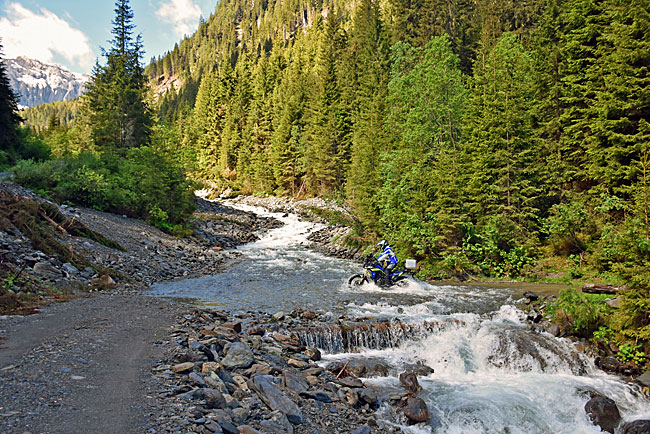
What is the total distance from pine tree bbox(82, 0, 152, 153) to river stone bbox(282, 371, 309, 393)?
29551 millimetres

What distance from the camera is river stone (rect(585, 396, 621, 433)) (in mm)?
7660

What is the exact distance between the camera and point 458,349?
413 inches

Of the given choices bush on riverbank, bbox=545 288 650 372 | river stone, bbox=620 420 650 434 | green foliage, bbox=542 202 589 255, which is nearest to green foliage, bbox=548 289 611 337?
bush on riverbank, bbox=545 288 650 372

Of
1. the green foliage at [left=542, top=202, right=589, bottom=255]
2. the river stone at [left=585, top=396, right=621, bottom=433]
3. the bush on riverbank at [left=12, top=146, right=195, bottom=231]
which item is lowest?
the river stone at [left=585, top=396, right=621, bottom=433]

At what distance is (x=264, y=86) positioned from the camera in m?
76.4

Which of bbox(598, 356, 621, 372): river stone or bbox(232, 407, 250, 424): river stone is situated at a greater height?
bbox(232, 407, 250, 424): river stone

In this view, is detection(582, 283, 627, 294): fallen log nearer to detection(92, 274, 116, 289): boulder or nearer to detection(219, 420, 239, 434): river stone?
detection(219, 420, 239, 434): river stone

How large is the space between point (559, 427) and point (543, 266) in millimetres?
12542

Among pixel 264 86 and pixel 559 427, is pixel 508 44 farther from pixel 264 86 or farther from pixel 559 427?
pixel 264 86

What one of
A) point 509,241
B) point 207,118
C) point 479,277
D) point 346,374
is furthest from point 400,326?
point 207,118

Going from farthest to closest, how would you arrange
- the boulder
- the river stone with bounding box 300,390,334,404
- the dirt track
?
the boulder, the river stone with bounding box 300,390,334,404, the dirt track

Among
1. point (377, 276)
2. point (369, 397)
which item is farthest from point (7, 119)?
point (369, 397)

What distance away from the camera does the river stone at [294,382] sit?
6.93m

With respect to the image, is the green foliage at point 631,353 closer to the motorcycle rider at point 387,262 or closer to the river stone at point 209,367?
the motorcycle rider at point 387,262
